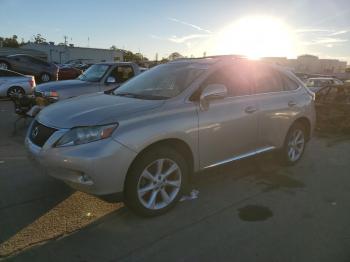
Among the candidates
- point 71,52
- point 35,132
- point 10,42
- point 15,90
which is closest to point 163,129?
point 35,132

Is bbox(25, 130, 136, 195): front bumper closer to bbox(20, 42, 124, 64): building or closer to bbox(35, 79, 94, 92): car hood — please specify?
bbox(35, 79, 94, 92): car hood

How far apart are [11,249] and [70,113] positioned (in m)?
1.44

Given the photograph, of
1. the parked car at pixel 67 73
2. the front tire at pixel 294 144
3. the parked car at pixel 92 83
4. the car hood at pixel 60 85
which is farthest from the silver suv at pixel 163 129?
the parked car at pixel 67 73

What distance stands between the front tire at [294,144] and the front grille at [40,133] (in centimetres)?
350

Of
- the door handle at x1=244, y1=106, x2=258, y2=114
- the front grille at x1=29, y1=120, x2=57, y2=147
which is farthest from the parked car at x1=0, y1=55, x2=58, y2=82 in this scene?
the door handle at x1=244, y1=106, x2=258, y2=114

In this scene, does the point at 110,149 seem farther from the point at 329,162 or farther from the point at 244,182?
the point at 329,162

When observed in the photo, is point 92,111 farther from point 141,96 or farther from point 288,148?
point 288,148

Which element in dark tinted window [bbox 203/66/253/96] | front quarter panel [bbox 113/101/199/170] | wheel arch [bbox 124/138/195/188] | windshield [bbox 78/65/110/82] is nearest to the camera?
front quarter panel [bbox 113/101/199/170]

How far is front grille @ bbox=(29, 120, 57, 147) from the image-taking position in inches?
149

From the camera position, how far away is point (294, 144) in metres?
5.93

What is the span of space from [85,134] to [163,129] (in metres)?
0.79

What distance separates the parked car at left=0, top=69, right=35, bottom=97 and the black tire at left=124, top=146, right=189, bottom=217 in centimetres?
1155

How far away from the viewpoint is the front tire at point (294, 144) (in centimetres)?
573

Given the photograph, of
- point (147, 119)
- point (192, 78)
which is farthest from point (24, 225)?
point (192, 78)
